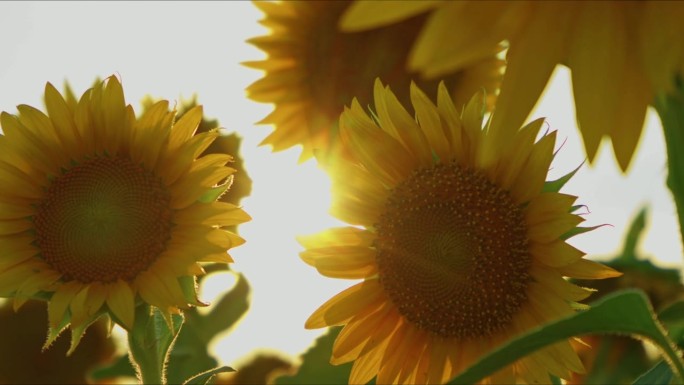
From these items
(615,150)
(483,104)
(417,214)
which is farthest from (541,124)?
(615,150)

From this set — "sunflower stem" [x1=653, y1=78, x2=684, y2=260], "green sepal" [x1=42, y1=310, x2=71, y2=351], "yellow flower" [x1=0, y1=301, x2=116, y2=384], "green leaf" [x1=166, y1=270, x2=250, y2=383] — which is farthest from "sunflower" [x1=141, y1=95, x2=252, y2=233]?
"sunflower stem" [x1=653, y1=78, x2=684, y2=260]

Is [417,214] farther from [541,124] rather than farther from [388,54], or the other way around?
[388,54]

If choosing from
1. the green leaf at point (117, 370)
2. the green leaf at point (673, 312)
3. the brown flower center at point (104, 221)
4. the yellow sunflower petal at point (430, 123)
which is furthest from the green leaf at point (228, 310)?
the green leaf at point (673, 312)

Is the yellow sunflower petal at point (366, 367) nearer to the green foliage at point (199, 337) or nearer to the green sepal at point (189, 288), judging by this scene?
the green sepal at point (189, 288)

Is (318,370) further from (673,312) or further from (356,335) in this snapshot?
(673,312)

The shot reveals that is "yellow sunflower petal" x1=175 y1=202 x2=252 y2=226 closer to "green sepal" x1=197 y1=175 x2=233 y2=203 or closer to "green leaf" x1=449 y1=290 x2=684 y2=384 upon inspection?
"green sepal" x1=197 y1=175 x2=233 y2=203

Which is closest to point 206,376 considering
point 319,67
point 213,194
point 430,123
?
point 213,194
